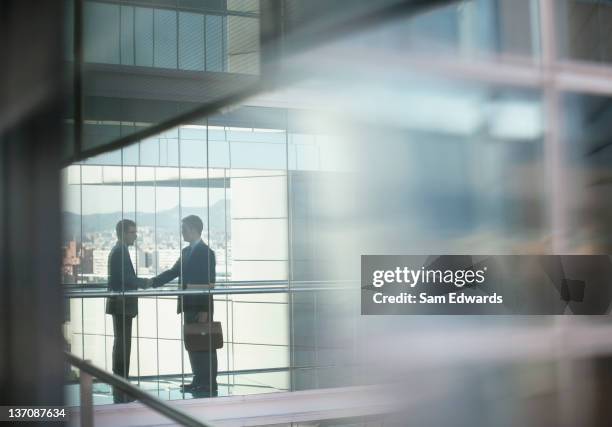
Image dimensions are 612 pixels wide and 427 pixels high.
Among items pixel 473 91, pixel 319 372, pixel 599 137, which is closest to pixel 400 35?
pixel 473 91

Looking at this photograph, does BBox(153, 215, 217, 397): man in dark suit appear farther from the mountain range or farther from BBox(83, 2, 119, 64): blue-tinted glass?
BBox(83, 2, 119, 64): blue-tinted glass

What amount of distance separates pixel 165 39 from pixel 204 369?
0.65 meters

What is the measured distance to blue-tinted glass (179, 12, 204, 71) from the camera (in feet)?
4.14

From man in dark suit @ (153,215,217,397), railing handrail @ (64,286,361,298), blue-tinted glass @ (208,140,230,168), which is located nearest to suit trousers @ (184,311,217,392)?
man in dark suit @ (153,215,217,397)

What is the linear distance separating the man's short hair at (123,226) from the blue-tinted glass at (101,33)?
341 millimetres

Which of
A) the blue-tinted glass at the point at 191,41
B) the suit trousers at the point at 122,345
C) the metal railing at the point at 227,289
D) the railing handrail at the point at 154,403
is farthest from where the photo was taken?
the suit trousers at the point at 122,345

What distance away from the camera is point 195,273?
55.9 inches

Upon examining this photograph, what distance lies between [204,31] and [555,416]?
1084mm

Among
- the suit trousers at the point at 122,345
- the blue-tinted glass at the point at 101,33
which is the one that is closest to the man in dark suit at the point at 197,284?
the suit trousers at the point at 122,345

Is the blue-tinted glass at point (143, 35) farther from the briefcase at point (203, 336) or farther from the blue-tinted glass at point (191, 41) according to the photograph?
the briefcase at point (203, 336)

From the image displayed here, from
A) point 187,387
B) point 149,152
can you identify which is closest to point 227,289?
point 187,387

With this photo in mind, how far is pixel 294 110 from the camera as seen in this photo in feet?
3.87

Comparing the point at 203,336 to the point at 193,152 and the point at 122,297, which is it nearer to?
the point at 122,297

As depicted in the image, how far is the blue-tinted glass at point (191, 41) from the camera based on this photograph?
1.26 m
